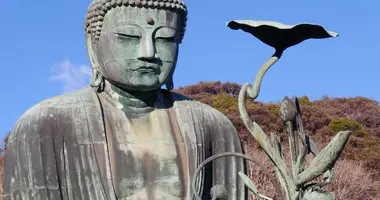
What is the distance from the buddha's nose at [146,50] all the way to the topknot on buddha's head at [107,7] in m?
0.25

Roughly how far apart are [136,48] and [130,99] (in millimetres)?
409

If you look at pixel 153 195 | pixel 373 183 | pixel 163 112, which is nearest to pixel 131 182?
pixel 153 195

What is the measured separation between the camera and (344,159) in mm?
33250

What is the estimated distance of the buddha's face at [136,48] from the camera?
19.8ft

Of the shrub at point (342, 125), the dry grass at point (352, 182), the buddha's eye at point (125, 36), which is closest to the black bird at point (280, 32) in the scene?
the buddha's eye at point (125, 36)

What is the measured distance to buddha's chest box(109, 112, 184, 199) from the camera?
5.94m

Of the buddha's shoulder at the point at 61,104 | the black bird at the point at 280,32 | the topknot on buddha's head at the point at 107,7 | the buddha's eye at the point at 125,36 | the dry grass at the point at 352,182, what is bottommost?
the dry grass at the point at 352,182

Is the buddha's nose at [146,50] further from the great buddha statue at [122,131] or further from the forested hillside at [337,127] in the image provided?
the forested hillside at [337,127]

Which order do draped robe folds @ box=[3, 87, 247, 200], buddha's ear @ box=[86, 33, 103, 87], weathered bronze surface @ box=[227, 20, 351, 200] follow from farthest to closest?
buddha's ear @ box=[86, 33, 103, 87], draped robe folds @ box=[3, 87, 247, 200], weathered bronze surface @ box=[227, 20, 351, 200]

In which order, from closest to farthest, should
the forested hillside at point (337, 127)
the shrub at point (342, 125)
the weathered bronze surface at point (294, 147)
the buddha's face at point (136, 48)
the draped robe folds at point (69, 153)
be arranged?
1. the weathered bronze surface at point (294, 147)
2. the draped robe folds at point (69, 153)
3. the buddha's face at point (136, 48)
4. the forested hillside at point (337, 127)
5. the shrub at point (342, 125)

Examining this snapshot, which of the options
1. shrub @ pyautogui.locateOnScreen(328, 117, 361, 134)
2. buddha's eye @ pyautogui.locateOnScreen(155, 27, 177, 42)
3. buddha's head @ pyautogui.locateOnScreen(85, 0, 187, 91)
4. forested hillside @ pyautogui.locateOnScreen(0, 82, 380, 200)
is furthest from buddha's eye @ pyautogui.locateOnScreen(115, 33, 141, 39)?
shrub @ pyautogui.locateOnScreen(328, 117, 361, 134)

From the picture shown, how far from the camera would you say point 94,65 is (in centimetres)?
627

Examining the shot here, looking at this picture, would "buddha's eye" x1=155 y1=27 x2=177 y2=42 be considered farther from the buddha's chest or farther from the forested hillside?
the forested hillside

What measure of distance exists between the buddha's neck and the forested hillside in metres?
18.0
